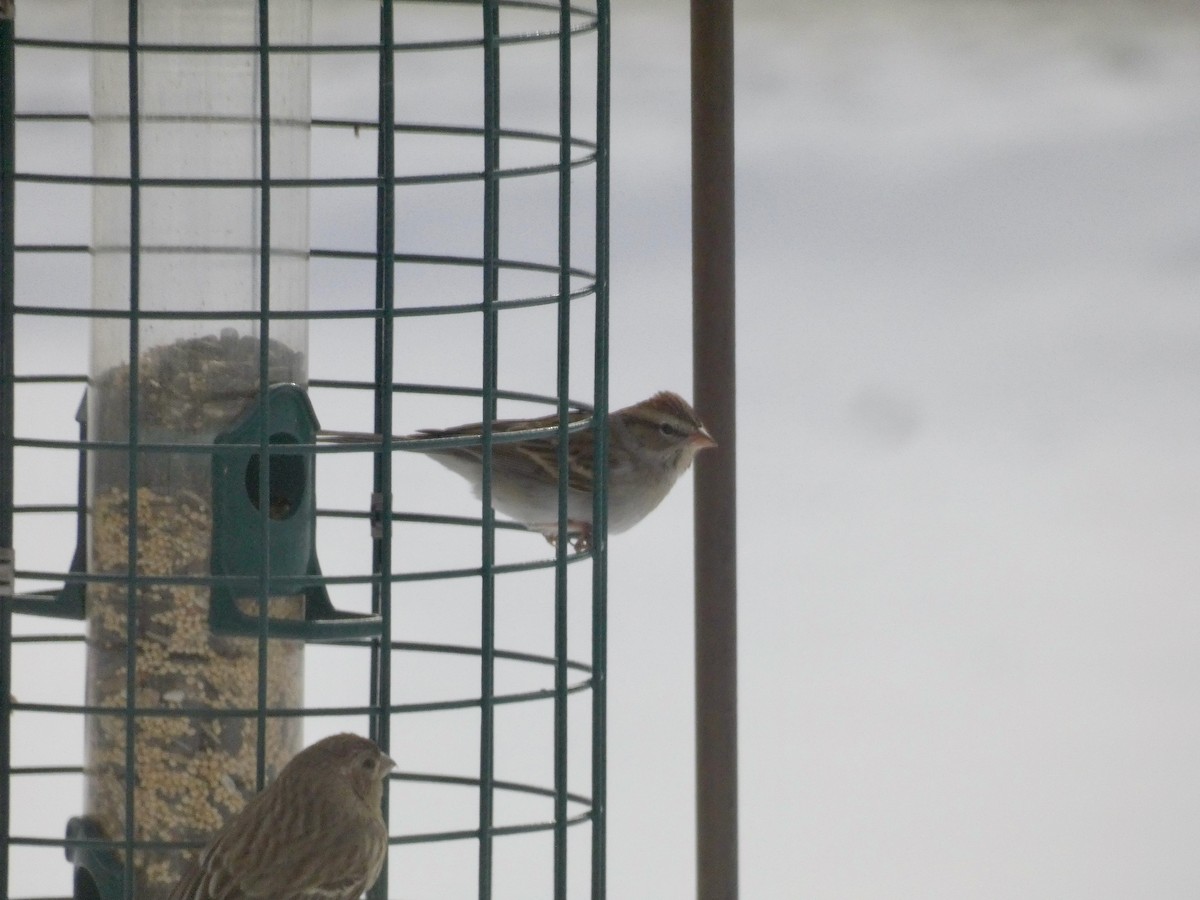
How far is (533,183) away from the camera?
41.8 feet

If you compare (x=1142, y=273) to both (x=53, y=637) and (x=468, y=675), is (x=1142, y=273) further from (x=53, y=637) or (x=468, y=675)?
(x=53, y=637)

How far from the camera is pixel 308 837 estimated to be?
4512mm

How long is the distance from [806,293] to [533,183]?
5.23ft

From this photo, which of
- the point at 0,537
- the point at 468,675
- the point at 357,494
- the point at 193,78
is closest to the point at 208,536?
the point at 0,537

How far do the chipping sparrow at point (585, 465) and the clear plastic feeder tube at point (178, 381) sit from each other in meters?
0.65

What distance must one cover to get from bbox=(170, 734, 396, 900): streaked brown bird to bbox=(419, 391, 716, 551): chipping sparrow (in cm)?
95

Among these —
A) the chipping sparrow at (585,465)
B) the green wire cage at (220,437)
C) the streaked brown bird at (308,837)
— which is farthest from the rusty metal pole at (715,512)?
the chipping sparrow at (585,465)

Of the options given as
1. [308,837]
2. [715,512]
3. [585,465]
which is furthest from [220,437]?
[585,465]

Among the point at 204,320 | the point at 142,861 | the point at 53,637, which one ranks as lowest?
the point at 142,861

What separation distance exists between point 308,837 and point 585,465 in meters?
1.97

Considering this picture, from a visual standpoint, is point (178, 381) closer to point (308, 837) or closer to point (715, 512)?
point (308, 837)

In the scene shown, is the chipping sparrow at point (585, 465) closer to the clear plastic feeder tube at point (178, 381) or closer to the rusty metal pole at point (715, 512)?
the clear plastic feeder tube at point (178, 381)

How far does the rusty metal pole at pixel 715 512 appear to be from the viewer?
14.4ft

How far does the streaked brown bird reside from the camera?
447 cm
